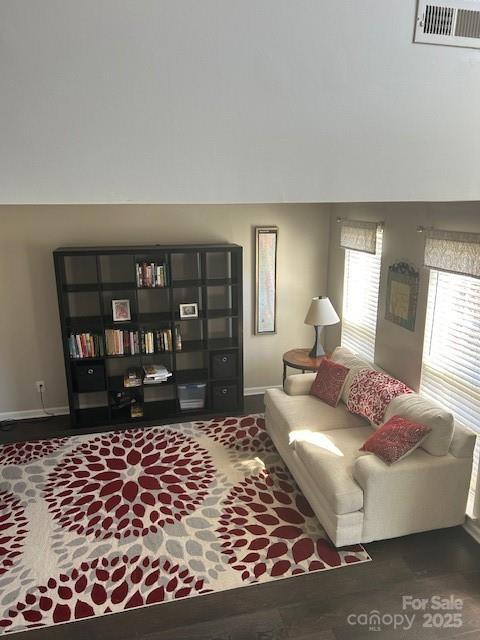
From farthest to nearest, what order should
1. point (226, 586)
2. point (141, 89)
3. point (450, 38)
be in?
point (226, 586) → point (450, 38) → point (141, 89)

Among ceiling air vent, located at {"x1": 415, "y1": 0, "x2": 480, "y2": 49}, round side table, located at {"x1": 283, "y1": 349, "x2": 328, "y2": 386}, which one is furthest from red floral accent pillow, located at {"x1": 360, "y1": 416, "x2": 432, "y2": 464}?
ceiling air vent, located at {"x1": 415, "y1": 0, "x2": 480, "y2": 49}

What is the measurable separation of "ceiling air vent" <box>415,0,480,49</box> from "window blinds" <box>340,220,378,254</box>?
8.99 feet

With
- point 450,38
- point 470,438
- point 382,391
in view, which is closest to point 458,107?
point 450,38

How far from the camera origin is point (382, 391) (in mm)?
3727

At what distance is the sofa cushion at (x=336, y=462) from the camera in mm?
2922

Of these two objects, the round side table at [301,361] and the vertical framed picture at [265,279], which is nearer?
the round side table at [301,361]

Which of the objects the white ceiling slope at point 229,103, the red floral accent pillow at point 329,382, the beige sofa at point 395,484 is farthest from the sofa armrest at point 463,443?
the white ceiling slope at point 229,103

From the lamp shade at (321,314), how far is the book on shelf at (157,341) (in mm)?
A: 1416

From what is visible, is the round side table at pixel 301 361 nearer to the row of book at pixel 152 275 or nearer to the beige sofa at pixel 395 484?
the beige sofa at pixel 395 484

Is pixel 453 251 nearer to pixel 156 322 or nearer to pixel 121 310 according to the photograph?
pixel 156 322

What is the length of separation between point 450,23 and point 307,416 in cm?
297

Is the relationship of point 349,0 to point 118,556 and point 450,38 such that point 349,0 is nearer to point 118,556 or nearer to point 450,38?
point 450,38

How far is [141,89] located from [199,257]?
11.6 feet

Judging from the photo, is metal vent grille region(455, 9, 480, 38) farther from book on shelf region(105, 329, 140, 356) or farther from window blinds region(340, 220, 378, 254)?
book on shelf region(105, 329, 140, 356)
